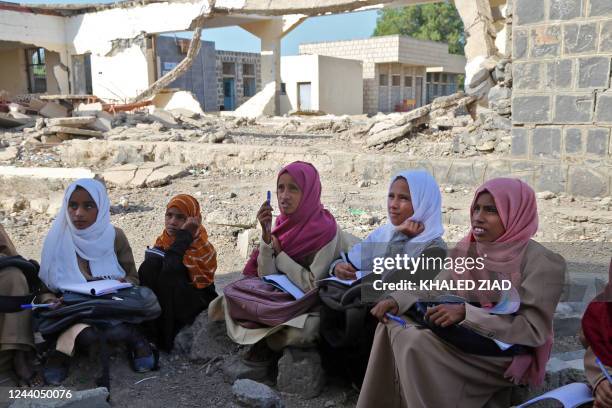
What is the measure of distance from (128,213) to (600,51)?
17.4 ft

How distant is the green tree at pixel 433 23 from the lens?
124 feet

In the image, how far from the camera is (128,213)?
6078 mm

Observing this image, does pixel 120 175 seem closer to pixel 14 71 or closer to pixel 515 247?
pixel 515 247

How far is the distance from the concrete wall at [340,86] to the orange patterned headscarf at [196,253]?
1866cm

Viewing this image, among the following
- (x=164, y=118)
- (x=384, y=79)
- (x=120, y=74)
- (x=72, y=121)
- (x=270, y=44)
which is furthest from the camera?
(x=384, y=79)

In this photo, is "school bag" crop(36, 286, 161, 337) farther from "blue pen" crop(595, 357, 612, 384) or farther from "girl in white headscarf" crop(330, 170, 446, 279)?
"blue pen" crop(595, 357, 612, 384)

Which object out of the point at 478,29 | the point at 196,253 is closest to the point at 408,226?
the point at 196,253

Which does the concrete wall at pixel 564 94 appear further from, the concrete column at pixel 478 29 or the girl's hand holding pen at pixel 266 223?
the girl's hand holding pen at pixel 266 223

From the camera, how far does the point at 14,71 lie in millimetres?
19922

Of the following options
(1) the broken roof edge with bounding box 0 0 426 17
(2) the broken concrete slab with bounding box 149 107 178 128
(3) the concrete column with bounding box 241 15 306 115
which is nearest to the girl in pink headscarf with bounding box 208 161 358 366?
(1) the broken roof edge with bounding box 0 0 426 17

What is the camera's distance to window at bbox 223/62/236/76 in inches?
917

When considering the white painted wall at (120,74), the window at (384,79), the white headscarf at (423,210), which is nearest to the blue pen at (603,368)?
the white headscarf at (423,210)

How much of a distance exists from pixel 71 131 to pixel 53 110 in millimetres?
4612

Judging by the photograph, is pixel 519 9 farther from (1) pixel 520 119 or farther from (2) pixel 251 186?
(2) pixel 251 186
